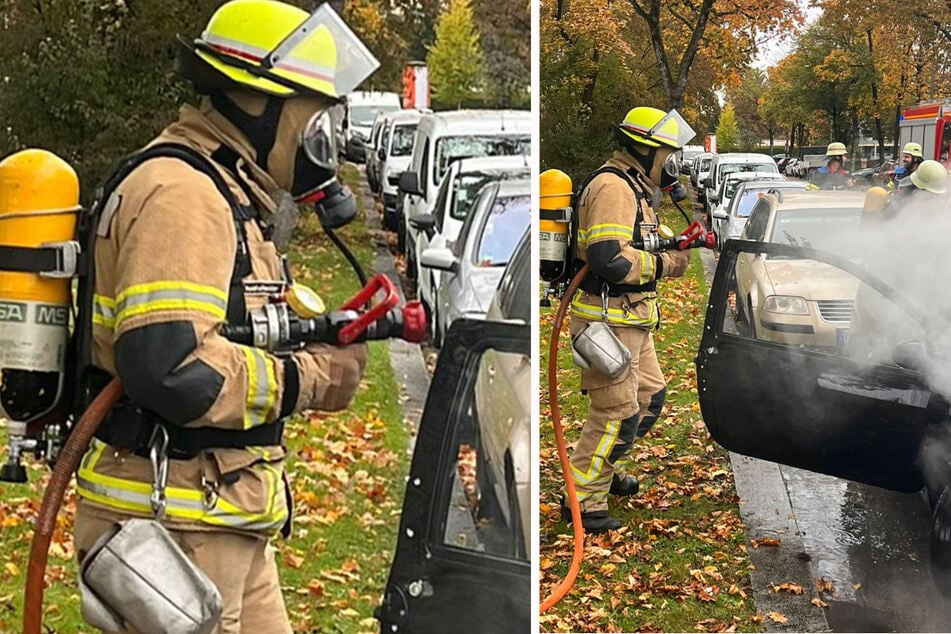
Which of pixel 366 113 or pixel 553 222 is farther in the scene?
pixel 553 222

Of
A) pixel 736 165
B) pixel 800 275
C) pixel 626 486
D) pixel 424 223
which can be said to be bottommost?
pixel 626 486

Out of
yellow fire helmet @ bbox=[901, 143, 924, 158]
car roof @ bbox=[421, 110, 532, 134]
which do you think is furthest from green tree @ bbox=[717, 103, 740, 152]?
→ car roof @ bbox=[421, 110, 532, 134]

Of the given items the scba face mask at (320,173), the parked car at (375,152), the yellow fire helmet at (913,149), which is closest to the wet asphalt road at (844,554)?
the yellow fire helmet at (913,149)

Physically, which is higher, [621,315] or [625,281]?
[625,281]

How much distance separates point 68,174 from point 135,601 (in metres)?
0.81

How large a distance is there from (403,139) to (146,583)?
1.27 metres

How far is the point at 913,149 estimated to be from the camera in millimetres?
3156

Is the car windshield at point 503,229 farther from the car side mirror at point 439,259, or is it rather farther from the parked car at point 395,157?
the parked car at point 395,157

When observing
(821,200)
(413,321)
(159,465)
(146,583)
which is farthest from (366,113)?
(821,200)

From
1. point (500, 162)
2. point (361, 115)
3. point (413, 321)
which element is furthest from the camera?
point (500, 162)

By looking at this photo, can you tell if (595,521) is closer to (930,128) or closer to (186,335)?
(930,128)

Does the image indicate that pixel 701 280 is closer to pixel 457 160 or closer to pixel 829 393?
pixel 829 393

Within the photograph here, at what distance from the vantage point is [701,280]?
3.50 m

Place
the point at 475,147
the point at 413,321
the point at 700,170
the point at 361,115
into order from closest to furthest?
the point at 413,321, the point at 361,115, the point at 475,147, the point at 700,170
